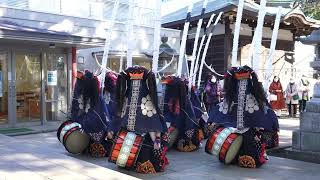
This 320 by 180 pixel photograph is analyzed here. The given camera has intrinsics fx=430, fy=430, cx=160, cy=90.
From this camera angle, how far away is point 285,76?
60.7 ft

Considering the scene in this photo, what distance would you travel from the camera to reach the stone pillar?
22.9 ft

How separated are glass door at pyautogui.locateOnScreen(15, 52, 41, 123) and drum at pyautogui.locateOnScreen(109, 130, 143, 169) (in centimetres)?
586

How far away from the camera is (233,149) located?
6398mm

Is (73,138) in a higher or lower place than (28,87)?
lower

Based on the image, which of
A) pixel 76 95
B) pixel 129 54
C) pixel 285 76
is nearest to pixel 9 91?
pixel 76 95

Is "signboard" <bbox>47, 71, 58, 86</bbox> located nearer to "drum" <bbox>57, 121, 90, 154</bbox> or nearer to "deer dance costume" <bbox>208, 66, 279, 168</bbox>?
"drum" <bbox>57, 121, 90, 154</bbox>

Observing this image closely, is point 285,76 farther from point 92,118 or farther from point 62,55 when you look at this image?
point 92,118

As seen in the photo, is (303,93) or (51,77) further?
(303,93)

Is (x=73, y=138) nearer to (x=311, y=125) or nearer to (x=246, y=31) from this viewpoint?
(x=311, y=125)

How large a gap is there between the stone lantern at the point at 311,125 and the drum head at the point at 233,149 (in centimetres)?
136

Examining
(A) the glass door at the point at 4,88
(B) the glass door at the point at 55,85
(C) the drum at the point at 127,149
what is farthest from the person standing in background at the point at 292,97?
(C) the drum at the point at 127,149

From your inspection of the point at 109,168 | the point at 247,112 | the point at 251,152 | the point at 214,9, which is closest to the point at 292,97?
the point at 214,9

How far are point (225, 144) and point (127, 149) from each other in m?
1.48

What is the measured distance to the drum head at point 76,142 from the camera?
7.20 m
